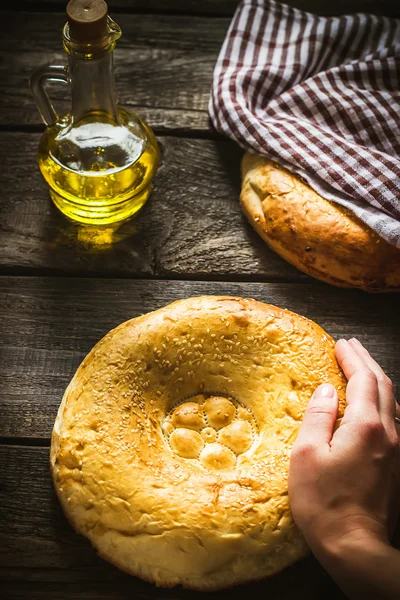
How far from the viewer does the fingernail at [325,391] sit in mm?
1298

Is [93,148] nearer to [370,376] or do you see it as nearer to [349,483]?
[370,376]

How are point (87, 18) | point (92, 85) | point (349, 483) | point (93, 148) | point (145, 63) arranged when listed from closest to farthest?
point (349, 483) < point (87, 18) < point (92, 85) < point (93, 148) < point (145, 63)

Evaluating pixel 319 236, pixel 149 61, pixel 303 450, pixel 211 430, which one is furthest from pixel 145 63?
pixel 303 450

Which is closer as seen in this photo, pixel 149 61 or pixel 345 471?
pixel 345 471

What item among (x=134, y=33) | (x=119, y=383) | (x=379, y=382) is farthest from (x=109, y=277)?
(x=134, y=33)

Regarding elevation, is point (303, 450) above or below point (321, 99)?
below

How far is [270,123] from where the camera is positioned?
67.1 inches

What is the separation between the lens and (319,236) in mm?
1567

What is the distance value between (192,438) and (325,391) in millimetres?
268

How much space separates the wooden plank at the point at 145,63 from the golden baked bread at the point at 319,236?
13.9 inches

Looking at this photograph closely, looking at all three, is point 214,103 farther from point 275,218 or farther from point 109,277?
point 109,277

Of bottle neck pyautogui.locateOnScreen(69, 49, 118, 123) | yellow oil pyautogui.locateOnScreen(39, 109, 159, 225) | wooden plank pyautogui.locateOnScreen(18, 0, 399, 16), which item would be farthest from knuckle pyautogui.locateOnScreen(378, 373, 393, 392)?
wooden plank pyautogui.locateOnScreen(18, 0, 399, 16)

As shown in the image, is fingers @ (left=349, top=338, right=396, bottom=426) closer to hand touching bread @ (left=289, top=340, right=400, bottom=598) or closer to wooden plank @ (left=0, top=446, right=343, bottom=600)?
hand touching bread @ (left=289, top=340, right=400, bottom=598)

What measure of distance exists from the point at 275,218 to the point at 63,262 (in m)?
0.52
